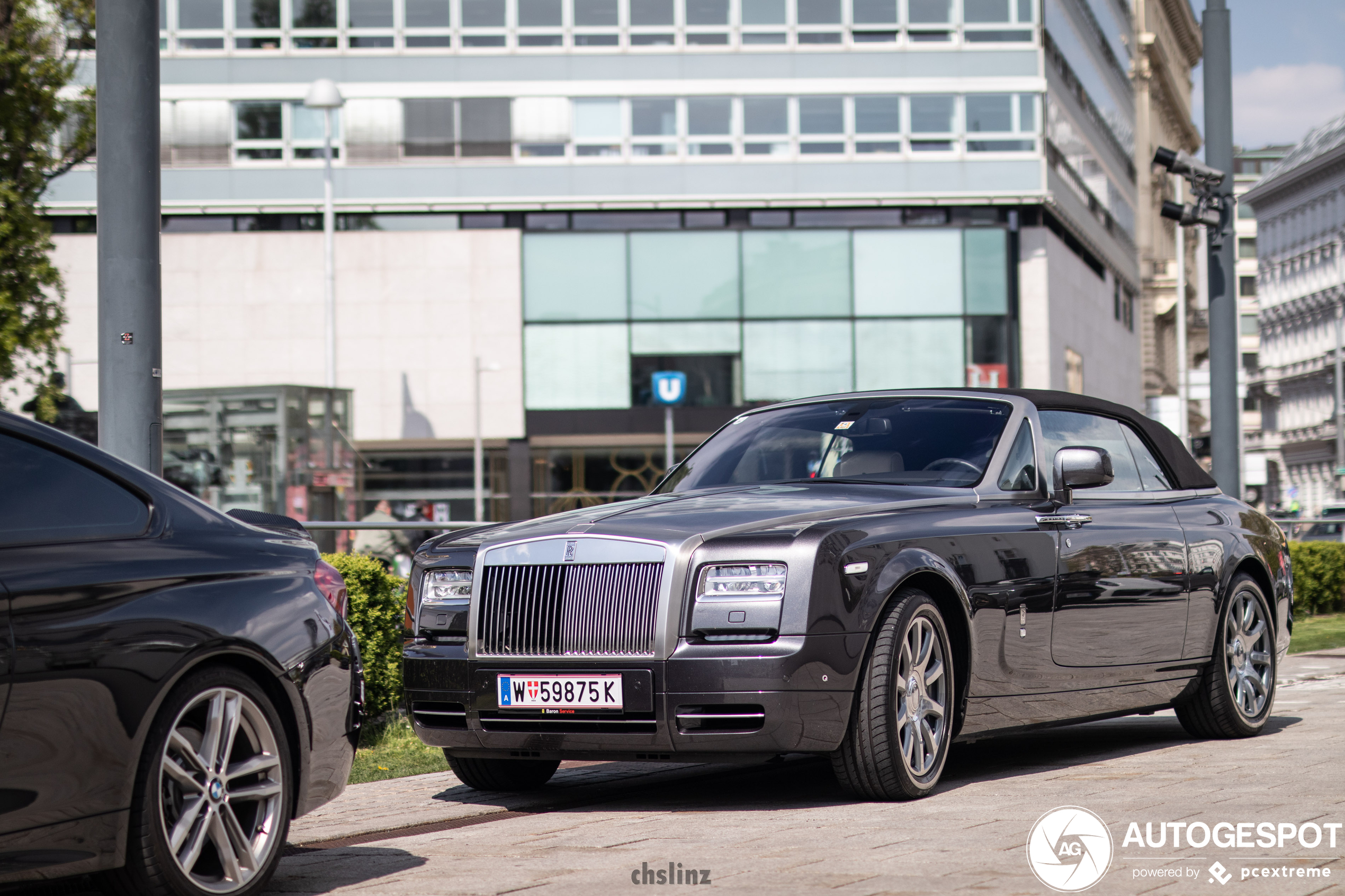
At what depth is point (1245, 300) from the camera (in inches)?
5615

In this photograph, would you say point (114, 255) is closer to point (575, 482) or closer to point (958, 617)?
point (958, 617)

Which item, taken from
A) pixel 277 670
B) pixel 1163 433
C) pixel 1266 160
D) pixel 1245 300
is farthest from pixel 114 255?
pixel 1266 160

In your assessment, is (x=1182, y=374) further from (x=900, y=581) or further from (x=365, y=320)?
(x=900, y=581)

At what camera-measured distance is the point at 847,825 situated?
20.1 feet

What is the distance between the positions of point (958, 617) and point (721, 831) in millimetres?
1499

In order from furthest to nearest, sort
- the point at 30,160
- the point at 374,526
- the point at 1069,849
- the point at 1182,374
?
the point at 1182,374, the point at 30,160, the point at 374,526, the point at 1069,849

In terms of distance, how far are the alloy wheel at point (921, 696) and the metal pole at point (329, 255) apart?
97.4 ft

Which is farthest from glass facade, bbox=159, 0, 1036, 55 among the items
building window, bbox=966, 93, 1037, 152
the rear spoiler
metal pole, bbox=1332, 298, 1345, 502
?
metal pole, bbox=1332, 298, 1345, 502

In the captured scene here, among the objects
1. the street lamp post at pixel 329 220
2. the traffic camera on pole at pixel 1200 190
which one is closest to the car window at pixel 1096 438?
the traffic camera on pole at pixel 1200 190

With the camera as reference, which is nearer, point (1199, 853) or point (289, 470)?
point (1199, 853)

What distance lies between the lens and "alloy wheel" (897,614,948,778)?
6.65 metres

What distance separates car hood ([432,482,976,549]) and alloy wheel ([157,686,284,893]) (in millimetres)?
1862

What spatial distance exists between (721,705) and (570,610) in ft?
2.21

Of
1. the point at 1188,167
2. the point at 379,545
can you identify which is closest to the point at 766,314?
the point at 1188,167
